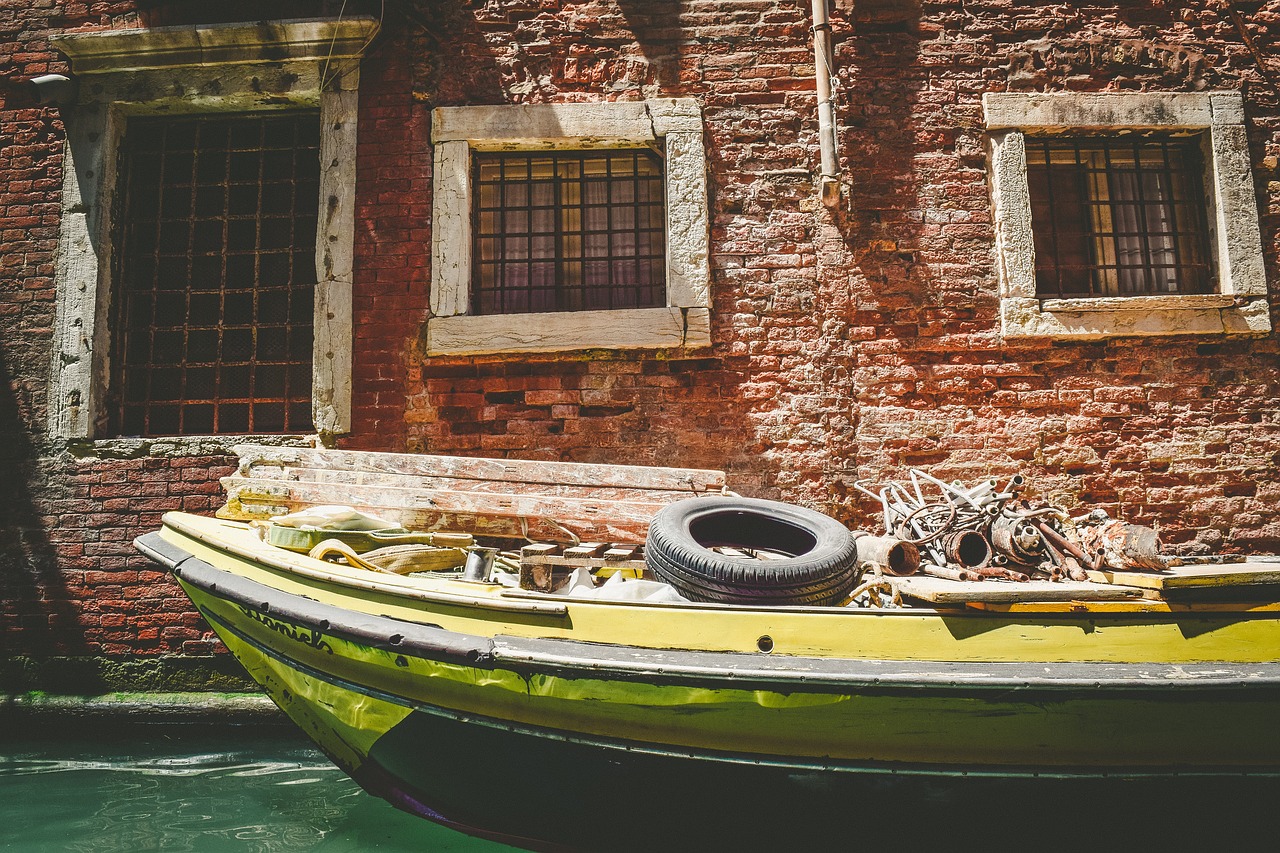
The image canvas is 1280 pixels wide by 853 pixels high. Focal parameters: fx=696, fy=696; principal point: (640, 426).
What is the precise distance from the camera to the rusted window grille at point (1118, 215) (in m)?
4.70

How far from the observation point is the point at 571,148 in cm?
468

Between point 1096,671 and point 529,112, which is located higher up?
point 529,112

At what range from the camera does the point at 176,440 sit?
4.48 metres

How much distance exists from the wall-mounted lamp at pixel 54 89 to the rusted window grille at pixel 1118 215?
21.3ft

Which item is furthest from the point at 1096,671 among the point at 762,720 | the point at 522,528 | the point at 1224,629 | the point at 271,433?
the point at 271,433

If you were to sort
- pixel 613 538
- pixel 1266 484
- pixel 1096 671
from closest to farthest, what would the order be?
pixel 1096 671 < pixel 613 538 < pixel 1266 484

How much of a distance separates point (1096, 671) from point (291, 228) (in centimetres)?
521

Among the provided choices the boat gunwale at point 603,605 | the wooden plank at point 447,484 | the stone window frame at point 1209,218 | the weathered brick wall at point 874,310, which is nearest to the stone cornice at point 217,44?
the weathered brick wall at point 874,310

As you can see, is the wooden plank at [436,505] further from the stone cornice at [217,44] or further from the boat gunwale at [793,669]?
the stone cornice at [217,44]

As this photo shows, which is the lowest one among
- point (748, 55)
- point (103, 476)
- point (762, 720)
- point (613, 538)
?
point (762, 720)

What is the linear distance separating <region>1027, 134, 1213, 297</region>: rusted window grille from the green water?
4889 mm

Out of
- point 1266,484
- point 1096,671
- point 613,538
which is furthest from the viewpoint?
point 1266,484

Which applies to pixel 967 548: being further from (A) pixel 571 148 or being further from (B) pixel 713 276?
(A) pixel 571 148

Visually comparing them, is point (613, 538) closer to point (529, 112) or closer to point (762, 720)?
point (762, 720)
